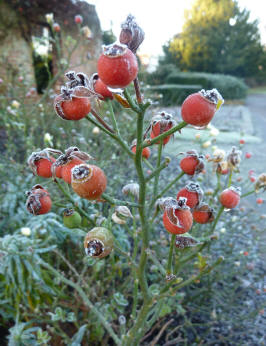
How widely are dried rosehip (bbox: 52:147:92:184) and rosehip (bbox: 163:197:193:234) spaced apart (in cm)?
22

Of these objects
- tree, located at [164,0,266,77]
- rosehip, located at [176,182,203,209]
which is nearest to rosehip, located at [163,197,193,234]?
rosehip, located at [176,182,203,209]

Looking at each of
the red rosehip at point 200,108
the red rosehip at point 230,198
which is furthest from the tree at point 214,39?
the red rosehip at point 200,108

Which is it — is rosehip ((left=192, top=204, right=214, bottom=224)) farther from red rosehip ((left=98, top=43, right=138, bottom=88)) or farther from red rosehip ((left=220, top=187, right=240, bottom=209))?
red rosehip ((left=98, top=43, right=138, bottom=88))

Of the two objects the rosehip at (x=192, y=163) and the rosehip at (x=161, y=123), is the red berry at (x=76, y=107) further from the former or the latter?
the rosehip at (x=192, y=163)

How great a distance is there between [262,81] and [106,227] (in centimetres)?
2422

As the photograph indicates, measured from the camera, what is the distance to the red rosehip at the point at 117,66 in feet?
1.45

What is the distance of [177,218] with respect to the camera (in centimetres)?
60

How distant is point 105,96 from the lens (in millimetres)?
654

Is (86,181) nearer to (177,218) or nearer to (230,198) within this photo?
(177,218)

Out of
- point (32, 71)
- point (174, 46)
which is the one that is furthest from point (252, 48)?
point (32, 71)

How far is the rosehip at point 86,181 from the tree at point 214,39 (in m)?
15.9

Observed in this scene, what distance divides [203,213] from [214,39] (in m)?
17.3

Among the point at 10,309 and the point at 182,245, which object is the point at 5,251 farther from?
the point at 182,245

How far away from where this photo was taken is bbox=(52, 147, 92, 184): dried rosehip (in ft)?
1.95
